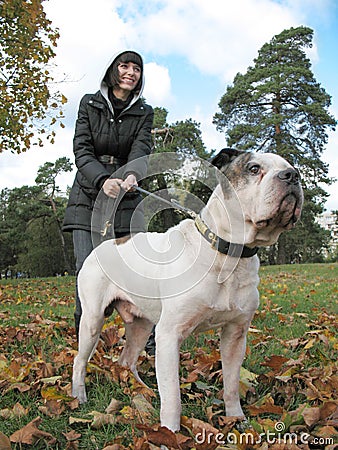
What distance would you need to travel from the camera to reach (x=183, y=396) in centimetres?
304

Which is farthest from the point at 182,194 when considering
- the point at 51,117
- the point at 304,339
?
the point at 51,117

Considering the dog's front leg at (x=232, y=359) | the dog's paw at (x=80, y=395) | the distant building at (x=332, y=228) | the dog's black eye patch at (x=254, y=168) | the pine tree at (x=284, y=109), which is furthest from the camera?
the distant building at (x=332, y=228)

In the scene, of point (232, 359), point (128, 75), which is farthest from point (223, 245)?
point (128, 75)

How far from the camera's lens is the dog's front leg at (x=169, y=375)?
8.02ft

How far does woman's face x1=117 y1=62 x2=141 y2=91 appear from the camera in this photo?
142 inches

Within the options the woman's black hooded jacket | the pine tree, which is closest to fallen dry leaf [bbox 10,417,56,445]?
the woman's black hooded jacket

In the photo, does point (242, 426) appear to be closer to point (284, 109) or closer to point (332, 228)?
point (284, 109)

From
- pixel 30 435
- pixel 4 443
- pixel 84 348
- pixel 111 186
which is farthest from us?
pixel 111 186

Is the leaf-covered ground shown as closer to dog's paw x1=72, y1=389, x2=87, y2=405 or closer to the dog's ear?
dog's paw x1=72, y1=389, x2=87, y2=405

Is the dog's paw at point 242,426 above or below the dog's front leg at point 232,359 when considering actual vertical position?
below

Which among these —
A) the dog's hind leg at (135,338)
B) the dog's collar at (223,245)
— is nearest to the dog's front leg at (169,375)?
the dog's collar at (223,245)

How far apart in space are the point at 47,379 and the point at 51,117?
10.0m

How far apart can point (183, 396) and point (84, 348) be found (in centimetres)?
76

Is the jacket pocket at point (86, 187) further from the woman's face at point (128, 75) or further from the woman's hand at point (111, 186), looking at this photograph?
the woman's face at point (128, 75)
